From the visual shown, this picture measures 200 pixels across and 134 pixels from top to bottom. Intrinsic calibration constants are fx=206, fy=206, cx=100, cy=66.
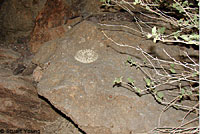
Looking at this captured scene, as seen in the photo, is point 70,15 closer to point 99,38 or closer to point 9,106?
point 99,38

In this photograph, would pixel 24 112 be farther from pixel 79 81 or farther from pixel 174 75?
pixel 174 75

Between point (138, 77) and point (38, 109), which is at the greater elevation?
point (138, 77)

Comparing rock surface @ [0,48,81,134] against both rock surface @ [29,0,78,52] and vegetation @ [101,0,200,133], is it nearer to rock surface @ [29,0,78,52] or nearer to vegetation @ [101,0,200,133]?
rock surface @ [29,0,78,52]

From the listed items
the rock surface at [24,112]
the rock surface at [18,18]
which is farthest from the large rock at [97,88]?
the rock surface at [18,18]

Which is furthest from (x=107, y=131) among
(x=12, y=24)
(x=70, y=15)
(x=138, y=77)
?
(x=12, y=24)

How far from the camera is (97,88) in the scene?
217cm

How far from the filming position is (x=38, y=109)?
2740 mm

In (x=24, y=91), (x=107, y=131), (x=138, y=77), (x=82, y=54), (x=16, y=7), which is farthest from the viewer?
(x=16, y=7)

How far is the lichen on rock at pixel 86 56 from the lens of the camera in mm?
2447

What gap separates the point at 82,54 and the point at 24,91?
943mm

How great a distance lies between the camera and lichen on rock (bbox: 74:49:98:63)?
8.03ft

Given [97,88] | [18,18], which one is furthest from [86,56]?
[18,18]

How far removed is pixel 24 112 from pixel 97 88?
3.78 feet

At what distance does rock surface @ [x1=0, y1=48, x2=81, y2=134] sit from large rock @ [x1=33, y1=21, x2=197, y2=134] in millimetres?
476
